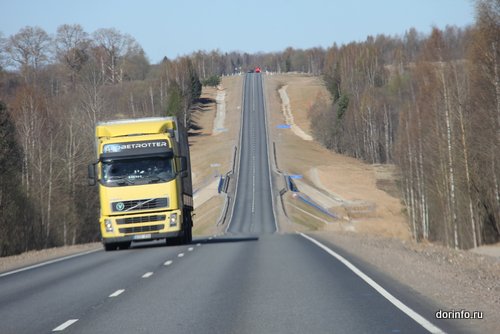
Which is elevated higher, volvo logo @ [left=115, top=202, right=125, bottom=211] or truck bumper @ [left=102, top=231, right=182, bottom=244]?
volvo logo @ [left=115, top=202, right=125, bottom=211]

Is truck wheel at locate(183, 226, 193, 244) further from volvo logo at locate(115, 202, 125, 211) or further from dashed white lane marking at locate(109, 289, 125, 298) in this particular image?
dashed white lane marking at locate(109, 289, 125, 298)

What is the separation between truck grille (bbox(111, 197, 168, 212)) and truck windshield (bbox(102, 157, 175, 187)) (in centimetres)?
64

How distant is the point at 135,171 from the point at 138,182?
0.41 m

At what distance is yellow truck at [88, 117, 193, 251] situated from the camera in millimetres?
29469

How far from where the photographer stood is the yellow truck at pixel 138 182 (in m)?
29.5

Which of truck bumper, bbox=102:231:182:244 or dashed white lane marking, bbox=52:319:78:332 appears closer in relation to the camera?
dashed white lane marking, bbox=52:319:78:332

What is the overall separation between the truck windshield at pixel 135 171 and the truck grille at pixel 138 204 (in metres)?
0.64

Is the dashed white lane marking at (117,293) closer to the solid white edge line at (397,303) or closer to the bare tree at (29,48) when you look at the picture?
the solid white edge line at (397,303)

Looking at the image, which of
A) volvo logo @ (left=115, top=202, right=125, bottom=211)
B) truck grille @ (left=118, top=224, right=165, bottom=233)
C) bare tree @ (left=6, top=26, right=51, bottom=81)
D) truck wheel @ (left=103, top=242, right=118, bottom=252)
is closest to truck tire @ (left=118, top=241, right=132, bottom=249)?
truck wheel @ (left=103, top=242, right=118, bottom=252)

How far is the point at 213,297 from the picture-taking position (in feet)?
48.0

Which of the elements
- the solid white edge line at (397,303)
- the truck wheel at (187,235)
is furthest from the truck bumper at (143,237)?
the solid white edge line at (397,303)

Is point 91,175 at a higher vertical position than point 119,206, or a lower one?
higher

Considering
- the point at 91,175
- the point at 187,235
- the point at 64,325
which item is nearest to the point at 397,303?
the point at 64,325

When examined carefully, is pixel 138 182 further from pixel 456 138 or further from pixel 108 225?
pixel 456 138
